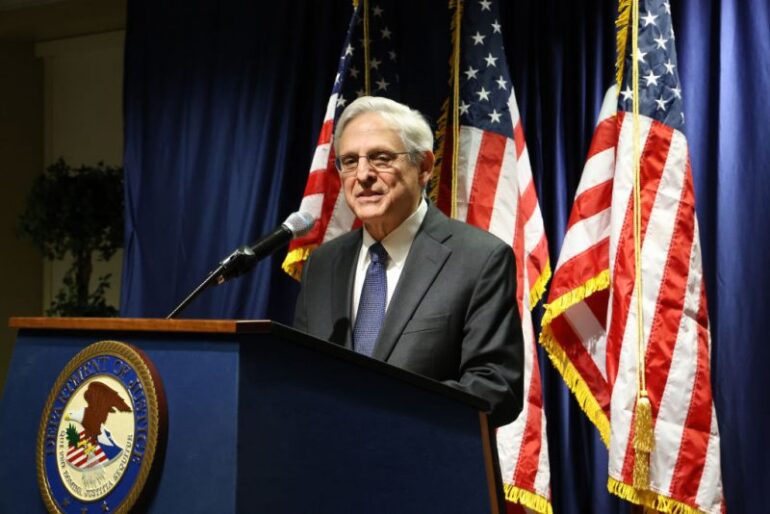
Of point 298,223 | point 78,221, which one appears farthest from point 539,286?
point 78,221

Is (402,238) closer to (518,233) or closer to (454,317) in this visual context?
(454,317)

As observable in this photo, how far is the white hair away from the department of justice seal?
98 cm

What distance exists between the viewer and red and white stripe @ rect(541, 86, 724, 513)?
2.75 m

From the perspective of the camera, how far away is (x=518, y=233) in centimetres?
322

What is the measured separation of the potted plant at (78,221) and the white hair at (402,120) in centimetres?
284

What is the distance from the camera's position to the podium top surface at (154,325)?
4.09ft

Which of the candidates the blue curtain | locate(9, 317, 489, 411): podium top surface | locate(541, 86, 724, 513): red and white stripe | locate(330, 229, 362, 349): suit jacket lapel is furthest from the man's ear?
the blue curtain

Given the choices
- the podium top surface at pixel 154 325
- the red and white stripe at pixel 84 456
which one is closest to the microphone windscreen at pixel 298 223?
the podium top surface at pixel 154 325

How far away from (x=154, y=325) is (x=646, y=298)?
1860 mm

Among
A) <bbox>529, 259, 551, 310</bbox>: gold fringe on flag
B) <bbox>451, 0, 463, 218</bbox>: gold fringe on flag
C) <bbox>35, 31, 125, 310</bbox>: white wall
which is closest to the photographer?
<bbox>529, 259, 551, 310</bbox>: gold fringe on flag

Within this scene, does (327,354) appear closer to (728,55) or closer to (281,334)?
(281,334)

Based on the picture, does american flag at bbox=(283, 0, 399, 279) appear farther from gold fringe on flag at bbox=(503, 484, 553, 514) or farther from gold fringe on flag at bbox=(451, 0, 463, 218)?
gold fringe on flag at bbox=(503, 484, 553, 514)

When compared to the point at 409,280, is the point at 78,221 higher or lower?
higher

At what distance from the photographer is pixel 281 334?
129 centimetres
